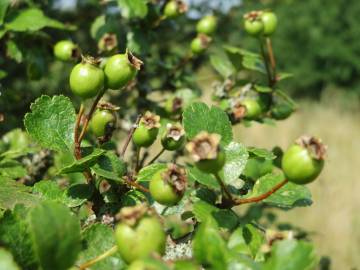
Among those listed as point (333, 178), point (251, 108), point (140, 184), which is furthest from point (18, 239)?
point (333, 178)

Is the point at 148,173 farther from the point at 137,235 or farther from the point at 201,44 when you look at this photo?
the point at 201,44

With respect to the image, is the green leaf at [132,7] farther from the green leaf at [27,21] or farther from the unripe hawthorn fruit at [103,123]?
the unripe hawthorn fruit at [103,123]

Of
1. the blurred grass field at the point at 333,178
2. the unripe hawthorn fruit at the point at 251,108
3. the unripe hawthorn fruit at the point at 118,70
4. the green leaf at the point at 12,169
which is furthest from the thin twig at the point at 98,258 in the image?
the blurred grass field at the point at 333,178

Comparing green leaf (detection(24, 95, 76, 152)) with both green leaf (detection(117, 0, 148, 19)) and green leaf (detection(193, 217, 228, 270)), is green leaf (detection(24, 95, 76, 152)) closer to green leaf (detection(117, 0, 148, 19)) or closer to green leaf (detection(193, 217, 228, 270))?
green leaf (detection(193, 217, 228, 270))

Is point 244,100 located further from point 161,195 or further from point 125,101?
point 125,101

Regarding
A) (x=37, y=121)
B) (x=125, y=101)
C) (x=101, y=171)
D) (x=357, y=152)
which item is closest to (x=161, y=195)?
(x=101, y=171)

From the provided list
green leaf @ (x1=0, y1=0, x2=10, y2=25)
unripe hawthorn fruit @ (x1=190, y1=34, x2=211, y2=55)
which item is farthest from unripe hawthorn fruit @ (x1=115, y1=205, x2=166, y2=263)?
unripe hawthorn fruit @ (x1=190, y1=34, x2=211, y2=55)
